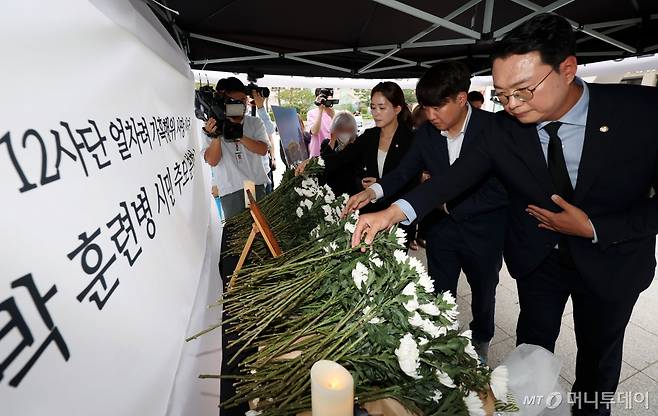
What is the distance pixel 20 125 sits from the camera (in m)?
0.48

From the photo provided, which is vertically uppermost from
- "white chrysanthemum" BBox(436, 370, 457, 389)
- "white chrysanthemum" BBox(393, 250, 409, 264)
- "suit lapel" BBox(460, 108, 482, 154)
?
"suit lapel" BBox(460, 108, 482, 154)

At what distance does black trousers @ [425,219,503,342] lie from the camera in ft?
6.03

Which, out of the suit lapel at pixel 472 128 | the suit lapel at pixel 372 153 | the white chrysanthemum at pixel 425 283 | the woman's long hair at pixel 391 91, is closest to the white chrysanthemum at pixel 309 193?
the suit lapel at pixel 372 153

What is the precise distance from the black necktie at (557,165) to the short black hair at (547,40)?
0.79 feet

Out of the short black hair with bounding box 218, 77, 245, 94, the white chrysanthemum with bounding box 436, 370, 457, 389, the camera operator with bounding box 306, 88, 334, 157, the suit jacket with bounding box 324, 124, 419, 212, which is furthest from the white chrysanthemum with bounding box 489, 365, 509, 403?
the camera operator with bounding box 306, 88, 334, 157

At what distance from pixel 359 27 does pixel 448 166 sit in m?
2.22

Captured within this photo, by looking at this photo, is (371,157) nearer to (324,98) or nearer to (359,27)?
(359,27)

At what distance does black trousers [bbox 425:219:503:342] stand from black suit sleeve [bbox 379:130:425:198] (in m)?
0.36

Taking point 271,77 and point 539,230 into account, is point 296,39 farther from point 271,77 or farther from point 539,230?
point 539,230

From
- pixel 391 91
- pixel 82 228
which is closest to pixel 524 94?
pixel 391 91

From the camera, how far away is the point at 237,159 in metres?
2.71

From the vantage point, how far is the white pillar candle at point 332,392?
1.64 feet

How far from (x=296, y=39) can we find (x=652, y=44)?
3484mm

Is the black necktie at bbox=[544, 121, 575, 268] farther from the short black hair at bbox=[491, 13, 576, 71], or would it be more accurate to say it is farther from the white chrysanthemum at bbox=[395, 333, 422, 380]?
the white chrysanthemum at bbox=[395, 333, 422, 380]
